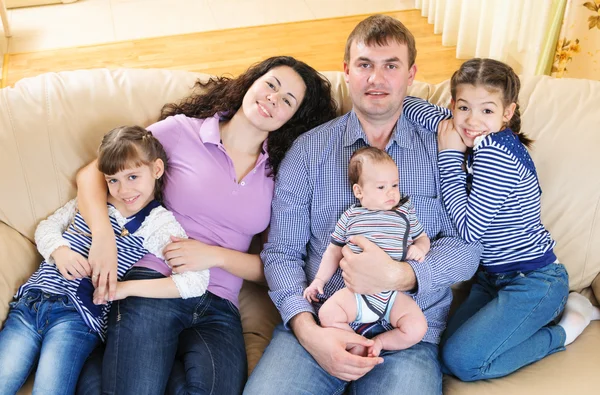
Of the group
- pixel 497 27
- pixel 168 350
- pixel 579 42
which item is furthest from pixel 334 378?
pixel 497 27

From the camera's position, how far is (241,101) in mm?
2068

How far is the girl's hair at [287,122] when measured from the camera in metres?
2.03

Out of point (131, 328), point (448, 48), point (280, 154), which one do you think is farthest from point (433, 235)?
point (448, 48)

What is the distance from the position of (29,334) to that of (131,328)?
0.28 meters

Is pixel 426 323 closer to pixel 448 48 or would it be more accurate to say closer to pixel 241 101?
pixel 241 101

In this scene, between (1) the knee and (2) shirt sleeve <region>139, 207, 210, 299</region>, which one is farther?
(2) shirt sleeve <region>139, 207, 210, 299</region>

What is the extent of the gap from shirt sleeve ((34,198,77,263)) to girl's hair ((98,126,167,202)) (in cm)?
22

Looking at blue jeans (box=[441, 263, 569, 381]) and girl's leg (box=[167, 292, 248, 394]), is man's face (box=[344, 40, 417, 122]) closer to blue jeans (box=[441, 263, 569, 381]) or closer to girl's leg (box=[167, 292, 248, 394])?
blue jeans (box=[441, 263, 569, 381])

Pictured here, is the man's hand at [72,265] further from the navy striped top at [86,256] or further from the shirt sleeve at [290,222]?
the shirt sleeve at [290,222]

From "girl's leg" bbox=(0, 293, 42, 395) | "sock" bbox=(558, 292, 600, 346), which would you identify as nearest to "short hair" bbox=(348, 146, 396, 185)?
"sock" bbox=(558, 292, 600, 346)

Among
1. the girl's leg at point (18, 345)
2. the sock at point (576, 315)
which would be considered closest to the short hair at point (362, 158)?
the sock at point (576, 315)

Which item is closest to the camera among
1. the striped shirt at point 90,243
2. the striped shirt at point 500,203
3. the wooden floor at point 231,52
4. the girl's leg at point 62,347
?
the girl's leg at point 62,347

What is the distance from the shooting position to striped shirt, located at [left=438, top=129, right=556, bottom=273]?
1.74 m

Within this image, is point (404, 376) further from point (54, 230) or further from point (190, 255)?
point (54, 230)
